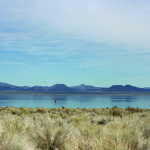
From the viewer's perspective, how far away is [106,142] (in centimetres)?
420

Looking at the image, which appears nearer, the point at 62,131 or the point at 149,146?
the point at 149,146

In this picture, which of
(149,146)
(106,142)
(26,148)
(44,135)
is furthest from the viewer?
Result: (44,135)

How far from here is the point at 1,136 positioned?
17.4ft

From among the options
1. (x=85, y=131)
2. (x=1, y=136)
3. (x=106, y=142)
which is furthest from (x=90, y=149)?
(x=85, y=131)

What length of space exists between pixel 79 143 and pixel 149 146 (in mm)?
1641

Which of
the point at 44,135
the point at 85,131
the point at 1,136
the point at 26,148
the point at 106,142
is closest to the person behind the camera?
the point at 106,142

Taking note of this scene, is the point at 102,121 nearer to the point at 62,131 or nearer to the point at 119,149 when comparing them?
the point at 62,131

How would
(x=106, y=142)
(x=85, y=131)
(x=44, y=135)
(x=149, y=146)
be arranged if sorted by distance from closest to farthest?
(x=106, y=142), (x=149, y=146), (x=44, y=135), (x=85, y=131)

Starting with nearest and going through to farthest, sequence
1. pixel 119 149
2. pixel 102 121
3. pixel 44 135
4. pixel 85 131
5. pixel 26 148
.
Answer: pixel 119 149, pixel 26 148, pixel 44 135, pixel 85 131, pixel 102 121

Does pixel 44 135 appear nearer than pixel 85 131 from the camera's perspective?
Yes

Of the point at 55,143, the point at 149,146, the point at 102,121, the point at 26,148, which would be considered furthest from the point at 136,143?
the point at 102,121

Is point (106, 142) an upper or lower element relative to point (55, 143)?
upper

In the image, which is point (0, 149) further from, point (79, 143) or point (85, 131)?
point (85, 131)

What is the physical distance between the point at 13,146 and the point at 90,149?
1620 mm
